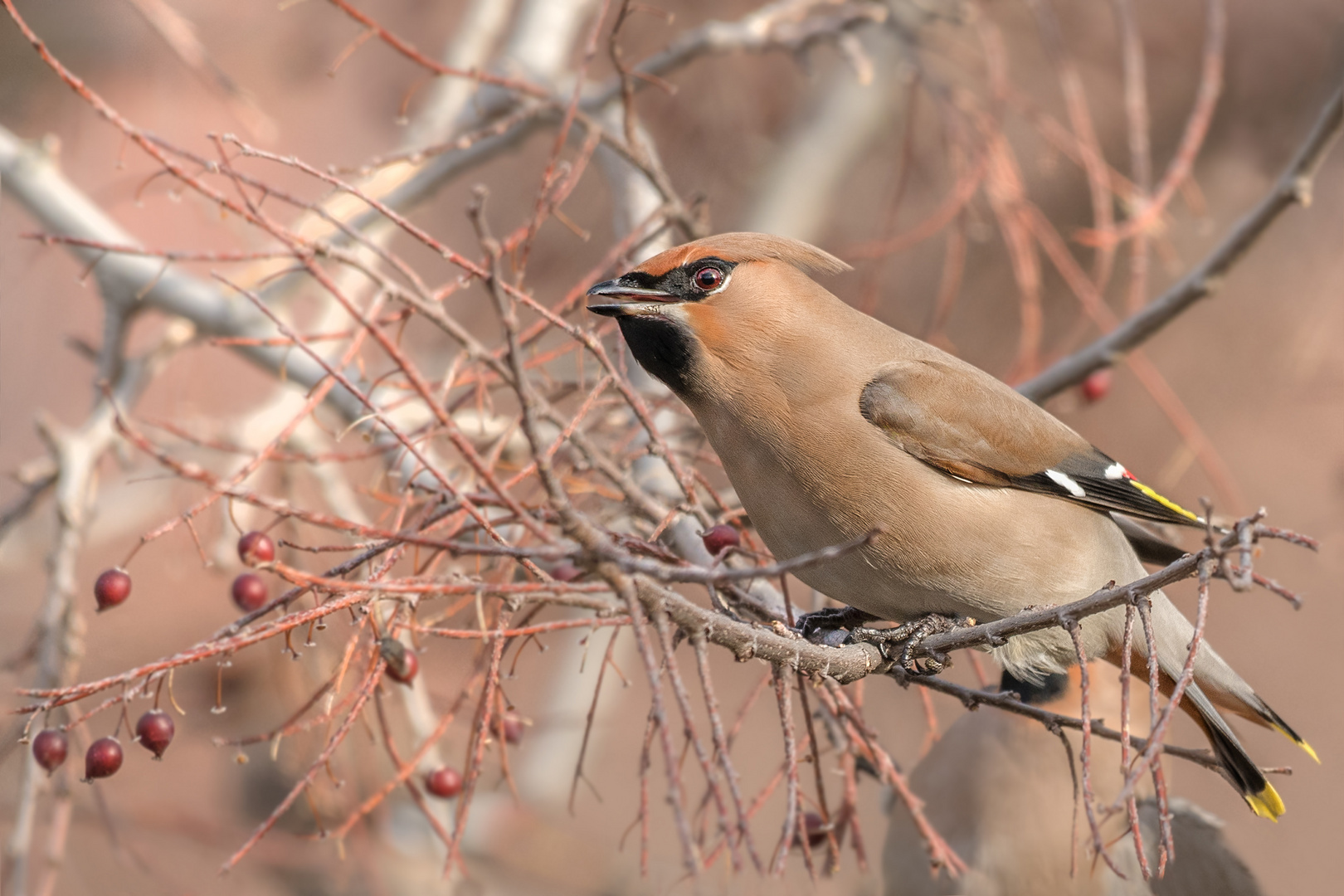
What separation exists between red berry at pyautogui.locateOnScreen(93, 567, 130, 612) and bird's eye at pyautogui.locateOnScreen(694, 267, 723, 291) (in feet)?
4.09

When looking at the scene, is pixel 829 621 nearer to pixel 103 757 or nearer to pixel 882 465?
pixel 882 465

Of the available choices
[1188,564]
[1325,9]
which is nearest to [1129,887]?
[1188,564]

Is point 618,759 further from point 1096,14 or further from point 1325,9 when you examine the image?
point 1325,9

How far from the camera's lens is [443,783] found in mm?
2830

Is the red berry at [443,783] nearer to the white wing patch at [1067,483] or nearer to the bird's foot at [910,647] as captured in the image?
the bird's foot at [910,647]

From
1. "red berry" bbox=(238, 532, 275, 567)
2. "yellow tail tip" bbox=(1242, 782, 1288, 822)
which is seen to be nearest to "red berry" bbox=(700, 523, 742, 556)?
"red berry" bbox=(238, 532, 275, 567)

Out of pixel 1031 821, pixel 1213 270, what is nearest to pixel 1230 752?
pixel 1031 821

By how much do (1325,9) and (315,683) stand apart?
580 centimetres

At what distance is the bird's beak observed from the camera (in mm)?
2504

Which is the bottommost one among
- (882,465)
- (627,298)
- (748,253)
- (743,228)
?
(882,465)

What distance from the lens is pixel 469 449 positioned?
4.47ft

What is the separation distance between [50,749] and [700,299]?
149cm

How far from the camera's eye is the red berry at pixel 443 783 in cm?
283

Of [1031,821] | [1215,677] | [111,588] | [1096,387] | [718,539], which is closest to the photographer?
[111,588]
